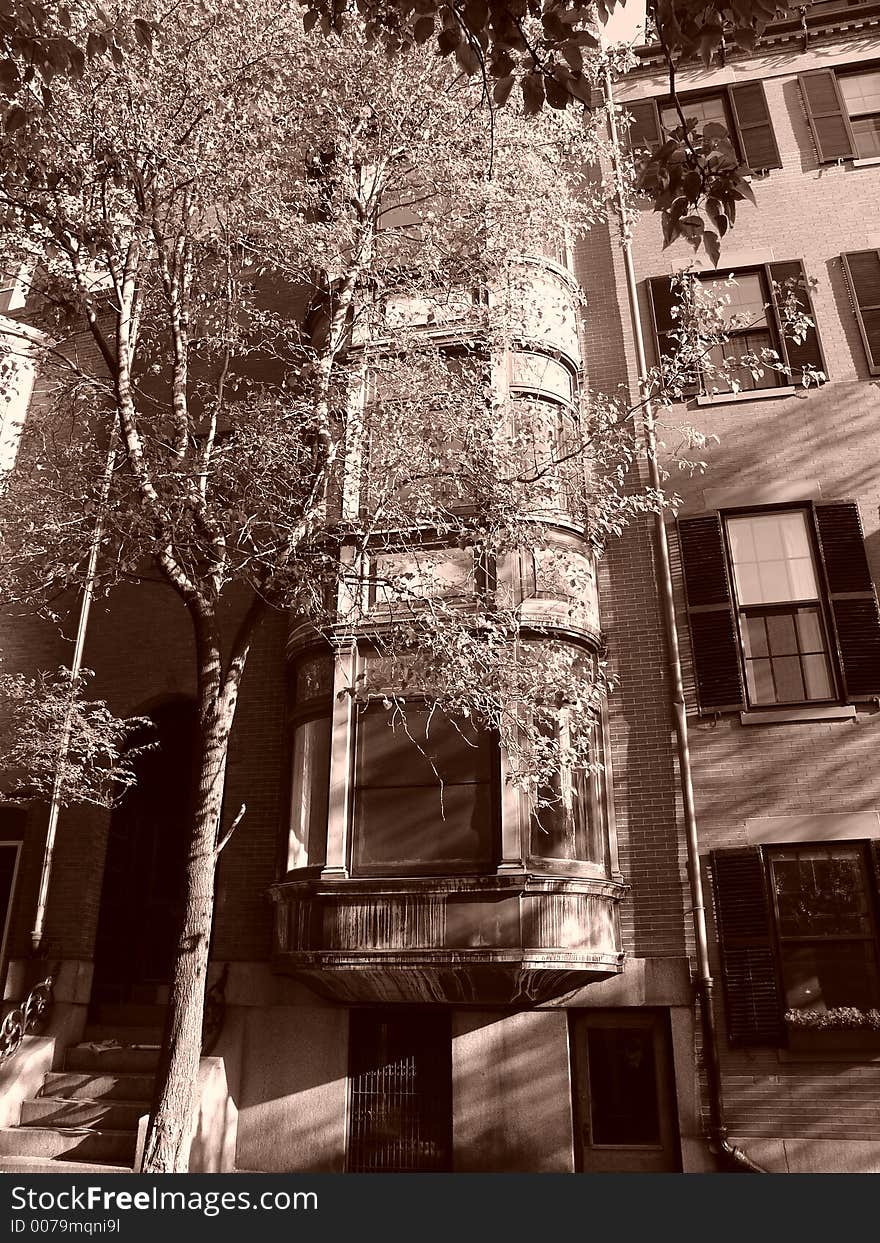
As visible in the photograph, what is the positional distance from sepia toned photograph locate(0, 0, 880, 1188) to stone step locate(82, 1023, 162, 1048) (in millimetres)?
45

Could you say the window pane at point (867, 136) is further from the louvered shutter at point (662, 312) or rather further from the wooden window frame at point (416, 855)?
the wooden window frame at point (416, 855)

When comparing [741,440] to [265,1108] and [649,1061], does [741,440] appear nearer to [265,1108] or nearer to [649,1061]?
[649,1061]

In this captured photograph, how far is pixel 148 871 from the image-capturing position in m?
12.5

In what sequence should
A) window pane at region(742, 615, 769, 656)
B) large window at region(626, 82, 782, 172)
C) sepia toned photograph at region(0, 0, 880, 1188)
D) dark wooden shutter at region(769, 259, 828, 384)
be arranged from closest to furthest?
sepia toned photograph at region(0, 0, 880, 1188) < window pane at region(742, 615, 769, 656) < dark wooden shutter at region(769, 259, 828, 384) < large window at region(626, 82, 782, 172)

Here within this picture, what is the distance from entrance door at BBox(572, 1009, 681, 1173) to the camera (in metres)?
9.20

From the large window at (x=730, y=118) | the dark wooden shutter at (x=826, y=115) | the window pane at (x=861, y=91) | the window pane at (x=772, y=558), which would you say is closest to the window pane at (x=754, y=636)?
the window pane at (x=772, y=558)

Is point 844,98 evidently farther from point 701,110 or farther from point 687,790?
point 687,790

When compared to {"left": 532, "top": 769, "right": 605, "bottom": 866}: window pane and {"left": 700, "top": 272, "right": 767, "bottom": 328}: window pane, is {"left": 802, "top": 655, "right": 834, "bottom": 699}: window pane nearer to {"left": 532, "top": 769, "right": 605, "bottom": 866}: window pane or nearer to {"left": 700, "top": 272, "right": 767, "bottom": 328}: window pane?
{"left": 532, "top": 769, "right": 605, "bottom": 866}: window pane

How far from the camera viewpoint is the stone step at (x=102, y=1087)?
388 inches

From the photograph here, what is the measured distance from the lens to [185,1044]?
6941mm

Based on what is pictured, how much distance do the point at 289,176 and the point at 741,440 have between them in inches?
242

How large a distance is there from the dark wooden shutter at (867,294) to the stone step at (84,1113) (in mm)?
11947

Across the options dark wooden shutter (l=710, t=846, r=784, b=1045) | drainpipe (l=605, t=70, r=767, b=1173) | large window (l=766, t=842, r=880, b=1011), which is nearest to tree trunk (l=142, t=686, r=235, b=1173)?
drainpipe (l=605, t=70, r=767, b=1173)

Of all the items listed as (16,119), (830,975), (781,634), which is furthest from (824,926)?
(16,119)
